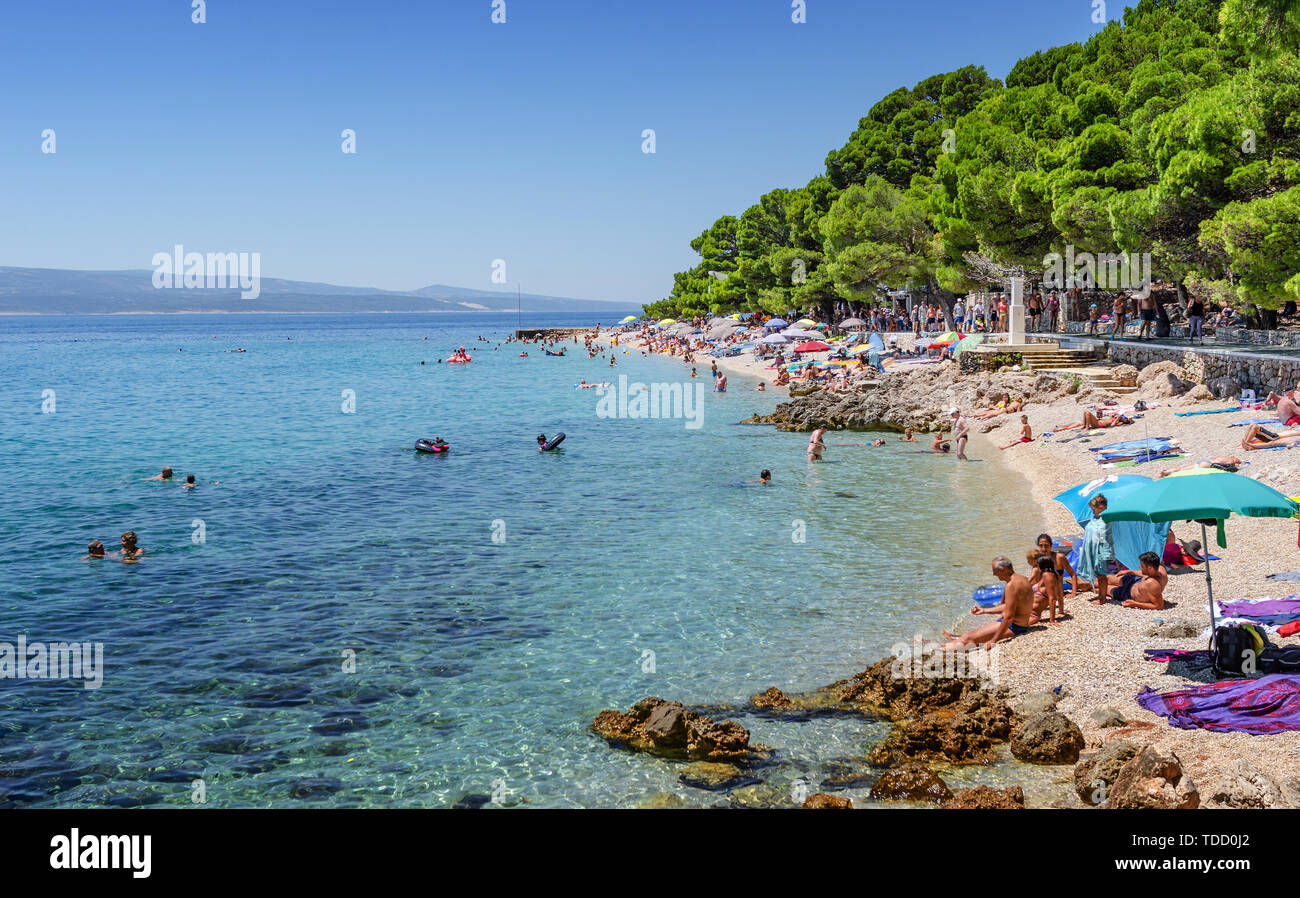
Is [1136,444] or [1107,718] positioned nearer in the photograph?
[1107,718]

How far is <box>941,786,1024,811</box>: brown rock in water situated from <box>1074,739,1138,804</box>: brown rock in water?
56 cm

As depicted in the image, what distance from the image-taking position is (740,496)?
2570 centimetres

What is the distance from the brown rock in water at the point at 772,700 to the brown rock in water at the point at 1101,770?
11.6 feet

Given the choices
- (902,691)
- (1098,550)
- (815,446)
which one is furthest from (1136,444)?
(902,691)

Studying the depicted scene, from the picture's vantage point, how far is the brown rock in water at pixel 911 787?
29.3ft

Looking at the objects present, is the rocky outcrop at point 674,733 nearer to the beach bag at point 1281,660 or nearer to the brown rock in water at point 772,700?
the brown rock in water at point 772,700

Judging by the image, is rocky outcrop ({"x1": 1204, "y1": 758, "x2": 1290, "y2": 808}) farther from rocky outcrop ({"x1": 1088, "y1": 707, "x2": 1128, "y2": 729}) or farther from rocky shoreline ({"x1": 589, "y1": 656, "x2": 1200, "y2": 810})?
rocky outcrop ({"x1": 1088, "y1": 707, "x2": 1128, "y2": 729})

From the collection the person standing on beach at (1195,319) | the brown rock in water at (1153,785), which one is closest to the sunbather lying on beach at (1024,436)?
the person standing on beach at (1195,319)

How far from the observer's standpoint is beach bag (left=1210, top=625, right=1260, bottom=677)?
33.1ft

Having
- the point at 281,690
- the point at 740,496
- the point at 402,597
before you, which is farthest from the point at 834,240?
the point at 281,690

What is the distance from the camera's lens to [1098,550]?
13938 mm

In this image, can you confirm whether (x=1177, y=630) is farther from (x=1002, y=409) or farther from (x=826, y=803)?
(x=1002, y=409)

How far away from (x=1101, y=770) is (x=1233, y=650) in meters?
2.68

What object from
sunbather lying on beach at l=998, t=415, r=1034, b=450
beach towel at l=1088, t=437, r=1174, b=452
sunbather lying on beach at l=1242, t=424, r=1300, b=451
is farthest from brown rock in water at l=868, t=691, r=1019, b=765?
sunbather lying on beach at l=998, t=415, r=1034, b=450
